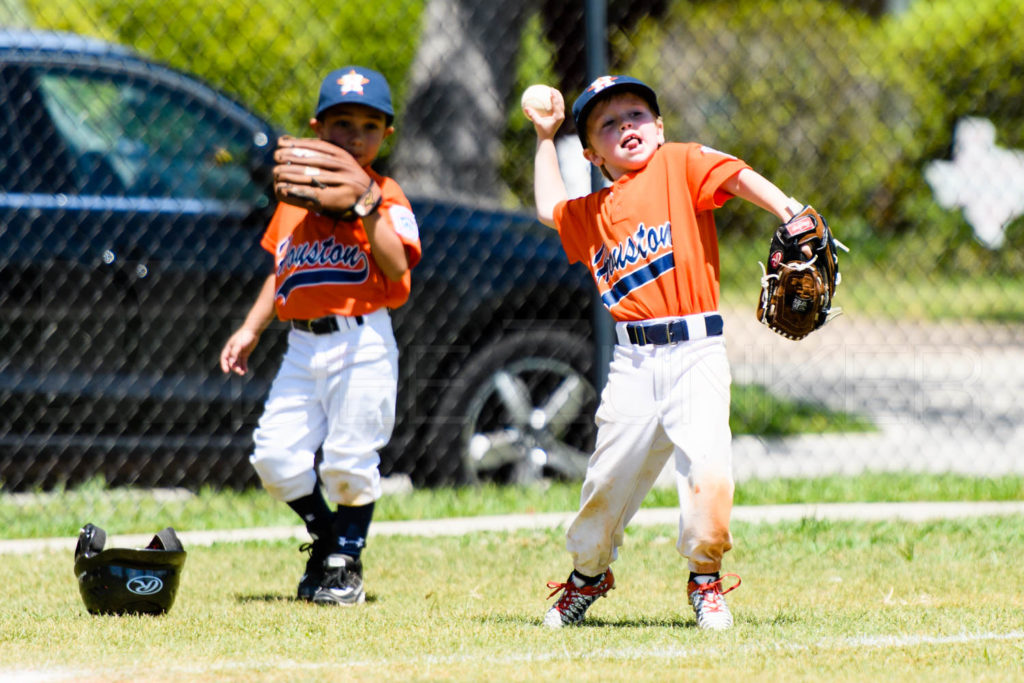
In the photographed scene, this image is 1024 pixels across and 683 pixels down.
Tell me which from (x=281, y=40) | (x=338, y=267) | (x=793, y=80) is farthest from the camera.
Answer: (x=793, y=80)

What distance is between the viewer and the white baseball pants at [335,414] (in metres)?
4.62

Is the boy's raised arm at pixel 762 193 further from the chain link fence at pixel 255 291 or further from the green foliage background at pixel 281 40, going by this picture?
the green foliage background at pixel 281 40

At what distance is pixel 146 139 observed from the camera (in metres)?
6.33

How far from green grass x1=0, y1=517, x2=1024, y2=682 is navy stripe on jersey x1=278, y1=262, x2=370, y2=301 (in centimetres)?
109

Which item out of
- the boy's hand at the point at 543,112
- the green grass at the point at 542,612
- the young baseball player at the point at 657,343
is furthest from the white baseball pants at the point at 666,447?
the boy's hand at the point at 543,112

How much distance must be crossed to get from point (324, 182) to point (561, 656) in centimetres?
175

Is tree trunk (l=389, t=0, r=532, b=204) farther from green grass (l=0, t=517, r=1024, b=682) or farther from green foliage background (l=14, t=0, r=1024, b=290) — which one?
green grass (l=0, t=517, r=1024, b=682)

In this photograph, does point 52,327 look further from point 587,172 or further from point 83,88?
point 587,172

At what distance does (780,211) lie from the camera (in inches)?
155

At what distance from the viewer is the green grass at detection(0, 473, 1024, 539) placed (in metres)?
6.15

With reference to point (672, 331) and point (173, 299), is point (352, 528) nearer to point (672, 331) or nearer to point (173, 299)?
point (672, 331)

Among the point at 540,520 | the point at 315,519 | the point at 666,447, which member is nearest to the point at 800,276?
the point at 666,447

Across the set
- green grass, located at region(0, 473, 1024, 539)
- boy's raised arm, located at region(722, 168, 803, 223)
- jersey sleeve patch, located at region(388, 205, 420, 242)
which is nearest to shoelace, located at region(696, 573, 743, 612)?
boy's raised arm, located at region(722, 168, 803, 223)

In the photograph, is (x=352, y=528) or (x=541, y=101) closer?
(x=541, y=101)
